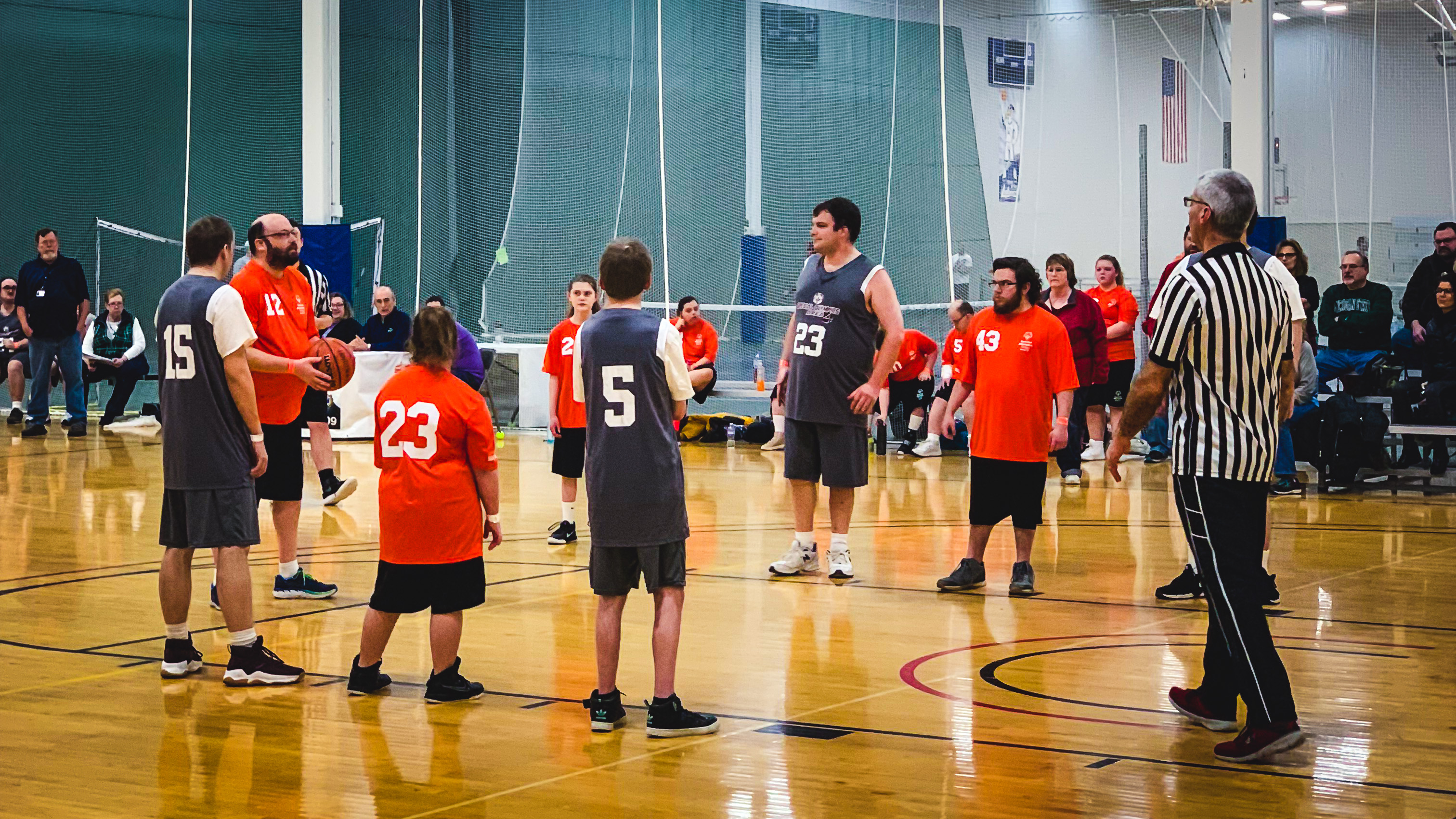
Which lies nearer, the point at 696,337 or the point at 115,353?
the point at 696,337

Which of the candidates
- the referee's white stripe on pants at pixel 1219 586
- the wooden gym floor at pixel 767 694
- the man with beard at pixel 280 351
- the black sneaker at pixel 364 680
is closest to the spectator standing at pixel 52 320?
the wooden gym floor at pixel 767 694

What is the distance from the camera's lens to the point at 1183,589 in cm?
737

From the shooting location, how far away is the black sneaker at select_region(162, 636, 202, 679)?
224 inches

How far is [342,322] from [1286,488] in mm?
10450

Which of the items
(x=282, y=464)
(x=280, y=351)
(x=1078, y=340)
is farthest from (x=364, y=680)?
(x=1078, y=340)

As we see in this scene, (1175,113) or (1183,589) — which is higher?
(1175,113)

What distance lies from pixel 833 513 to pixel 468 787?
12.9ft

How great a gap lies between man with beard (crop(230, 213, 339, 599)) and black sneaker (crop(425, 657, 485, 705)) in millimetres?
1886

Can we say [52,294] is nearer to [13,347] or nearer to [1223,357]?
[13,347]

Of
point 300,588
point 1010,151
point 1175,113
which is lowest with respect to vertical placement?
point 300,588

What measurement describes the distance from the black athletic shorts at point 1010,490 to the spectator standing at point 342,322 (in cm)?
1111

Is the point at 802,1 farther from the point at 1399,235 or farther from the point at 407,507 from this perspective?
the point at 407,507

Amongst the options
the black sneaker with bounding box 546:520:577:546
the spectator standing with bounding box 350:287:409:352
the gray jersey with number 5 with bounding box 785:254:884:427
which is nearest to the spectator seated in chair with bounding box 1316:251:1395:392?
the gray jersey with number 5 with bounding box 785:254:884:427

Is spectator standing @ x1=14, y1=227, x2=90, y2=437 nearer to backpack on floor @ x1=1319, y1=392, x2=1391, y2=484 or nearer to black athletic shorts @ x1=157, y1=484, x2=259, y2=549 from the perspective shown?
black athletic shorts @ x1=157, y1=484, x2=259, y2=549
